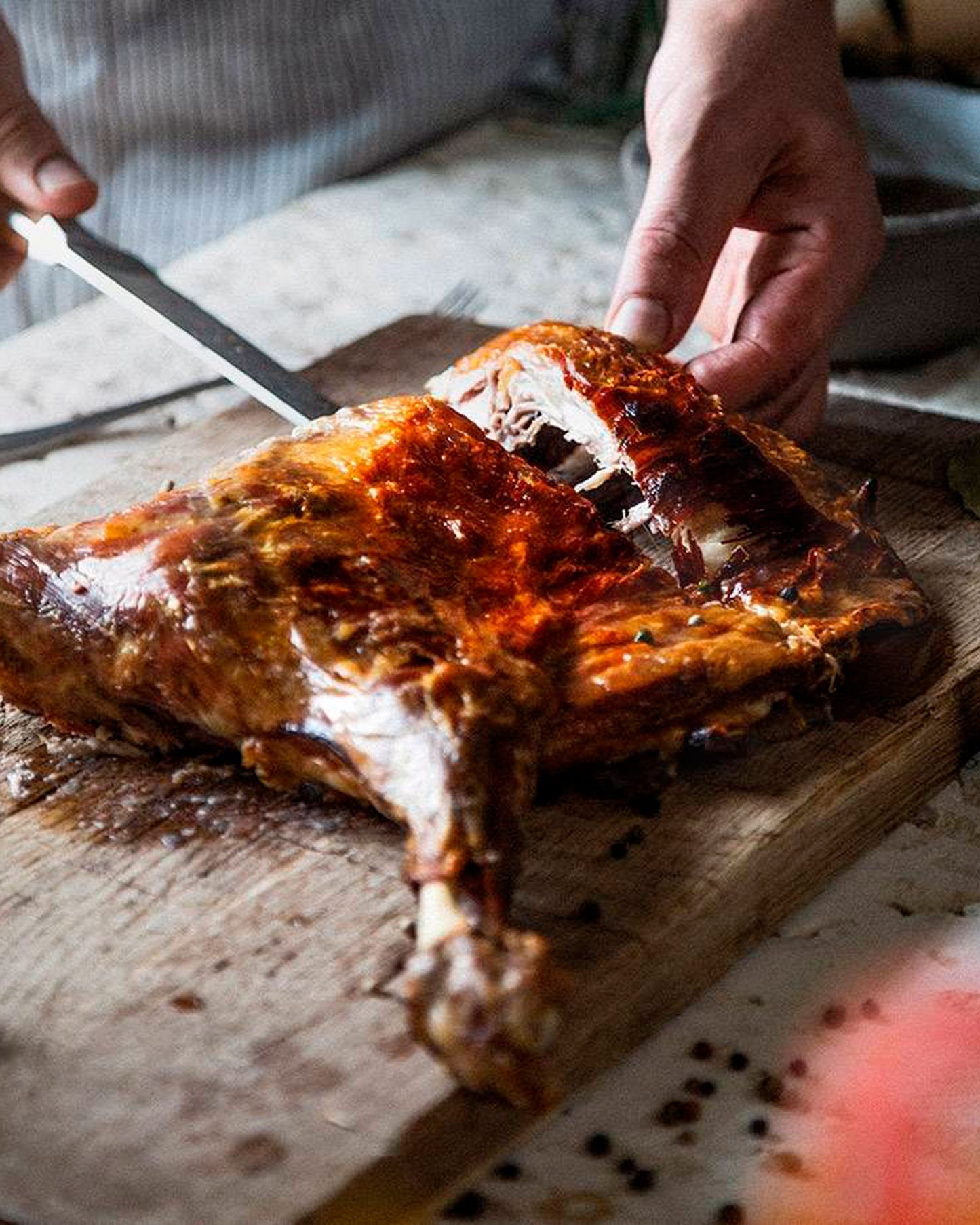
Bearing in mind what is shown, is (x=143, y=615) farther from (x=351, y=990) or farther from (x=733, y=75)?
(x=733, y=75)

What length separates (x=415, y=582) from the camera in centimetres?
226

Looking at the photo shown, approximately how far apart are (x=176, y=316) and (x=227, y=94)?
2.20m

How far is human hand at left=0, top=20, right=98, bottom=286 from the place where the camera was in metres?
3.32

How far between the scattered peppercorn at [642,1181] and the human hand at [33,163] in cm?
224

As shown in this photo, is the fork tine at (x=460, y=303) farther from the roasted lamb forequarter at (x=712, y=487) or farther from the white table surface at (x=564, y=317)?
the roasted lamb forequarter at (x=712, y=487)

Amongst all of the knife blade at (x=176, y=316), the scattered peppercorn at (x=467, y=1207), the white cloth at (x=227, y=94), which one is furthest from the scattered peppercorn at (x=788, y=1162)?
the white cloth at (x=227, y=94)

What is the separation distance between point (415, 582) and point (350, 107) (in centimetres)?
341

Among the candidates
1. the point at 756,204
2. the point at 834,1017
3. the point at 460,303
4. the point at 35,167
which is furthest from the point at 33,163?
the point at 834,1017

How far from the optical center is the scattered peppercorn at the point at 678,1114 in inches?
75.2

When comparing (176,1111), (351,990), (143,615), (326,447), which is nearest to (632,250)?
(326,447)

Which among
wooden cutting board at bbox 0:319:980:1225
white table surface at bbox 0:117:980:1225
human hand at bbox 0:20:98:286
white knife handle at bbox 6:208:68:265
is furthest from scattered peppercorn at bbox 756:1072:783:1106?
human hand at bbox 0:20:98:286

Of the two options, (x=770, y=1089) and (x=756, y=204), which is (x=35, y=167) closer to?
(x=756, y=204)

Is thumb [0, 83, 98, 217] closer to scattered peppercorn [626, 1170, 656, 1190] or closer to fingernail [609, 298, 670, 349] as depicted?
fingernail [609, 298, 670, 349]

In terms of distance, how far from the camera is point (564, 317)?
429 centimetres
